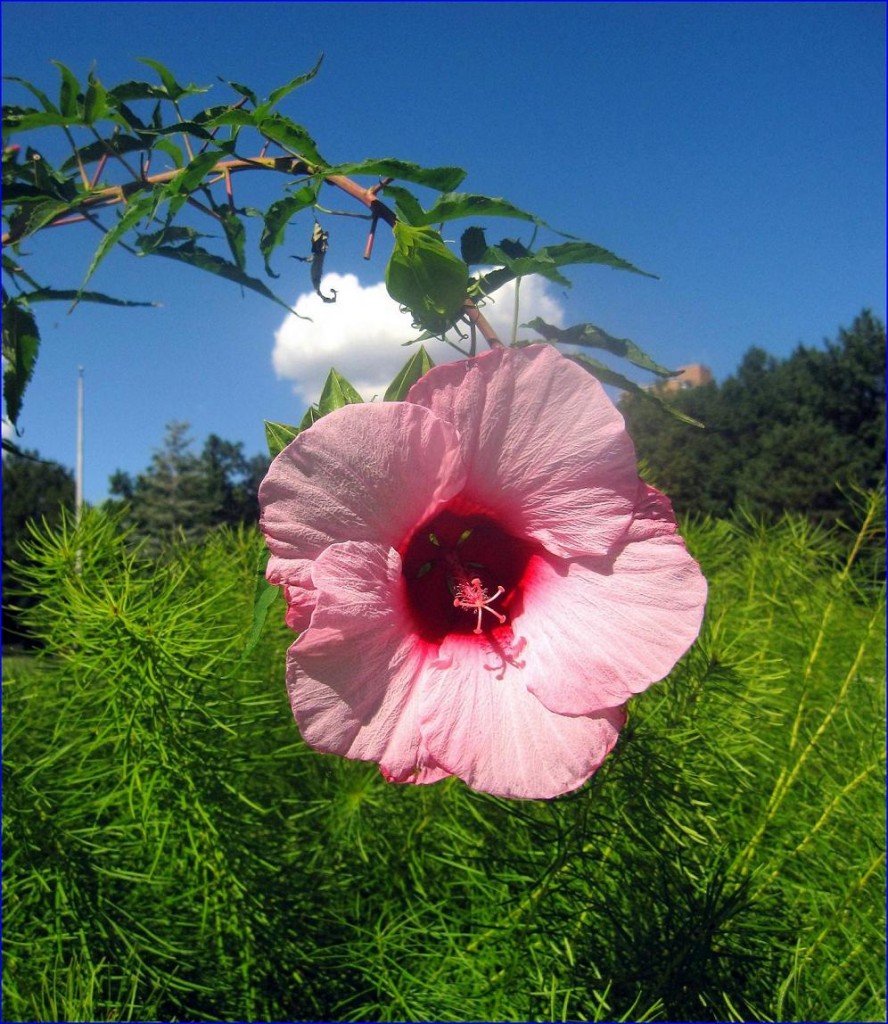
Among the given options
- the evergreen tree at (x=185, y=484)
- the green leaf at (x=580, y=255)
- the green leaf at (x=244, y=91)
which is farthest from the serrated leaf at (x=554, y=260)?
the evergreen tree at (x=185, y=484)

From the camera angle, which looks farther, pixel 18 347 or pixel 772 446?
pixel 772 446

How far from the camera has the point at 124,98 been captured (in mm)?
311

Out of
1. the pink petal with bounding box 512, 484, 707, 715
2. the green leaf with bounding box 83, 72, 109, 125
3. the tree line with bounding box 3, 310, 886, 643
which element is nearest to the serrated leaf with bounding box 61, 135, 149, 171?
the green leaf with bounding box 83, 72, 109, 125

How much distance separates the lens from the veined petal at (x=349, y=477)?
0.20m

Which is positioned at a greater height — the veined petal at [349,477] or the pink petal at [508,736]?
the veined petal at [349,477]

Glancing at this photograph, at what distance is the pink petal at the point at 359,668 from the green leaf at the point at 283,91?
151mm

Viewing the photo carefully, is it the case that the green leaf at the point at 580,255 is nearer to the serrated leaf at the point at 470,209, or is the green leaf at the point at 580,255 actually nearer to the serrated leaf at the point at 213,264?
the serrated leaf at the point at 470,209

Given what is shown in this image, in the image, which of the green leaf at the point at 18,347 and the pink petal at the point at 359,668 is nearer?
the pink petal at the point at 359,668

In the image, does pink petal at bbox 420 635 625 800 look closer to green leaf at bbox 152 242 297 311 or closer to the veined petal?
the veined petal

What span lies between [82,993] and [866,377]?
7.95m

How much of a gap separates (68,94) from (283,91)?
0.10 m

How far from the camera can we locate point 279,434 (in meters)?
0.24

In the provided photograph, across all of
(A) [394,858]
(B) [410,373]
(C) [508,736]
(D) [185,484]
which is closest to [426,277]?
(B) [410,373]

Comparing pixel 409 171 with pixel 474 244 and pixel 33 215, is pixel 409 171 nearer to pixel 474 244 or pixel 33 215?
pixel 474 244
